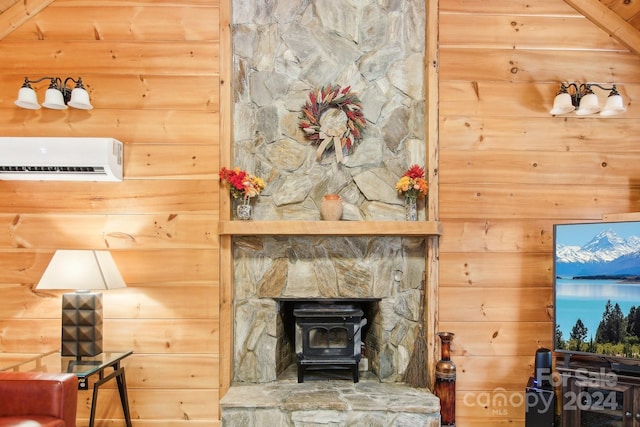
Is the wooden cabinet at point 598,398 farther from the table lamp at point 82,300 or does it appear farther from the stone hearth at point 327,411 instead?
the table lamp at point 82,300

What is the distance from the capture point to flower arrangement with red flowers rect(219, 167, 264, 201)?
2.78 meters

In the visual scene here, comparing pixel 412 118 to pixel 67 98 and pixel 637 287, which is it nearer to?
pixel 637 287

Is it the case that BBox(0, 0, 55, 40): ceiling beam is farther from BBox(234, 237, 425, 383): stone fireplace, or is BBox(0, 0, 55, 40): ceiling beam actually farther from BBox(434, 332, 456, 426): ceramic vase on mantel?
BBox(434, 332, 456, 426): ceramic vase on mantel

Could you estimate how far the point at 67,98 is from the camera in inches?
109

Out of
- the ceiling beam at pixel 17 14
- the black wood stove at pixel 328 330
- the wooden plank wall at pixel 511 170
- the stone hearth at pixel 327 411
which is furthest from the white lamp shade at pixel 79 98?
the wooden plank wall at pixel 511 170

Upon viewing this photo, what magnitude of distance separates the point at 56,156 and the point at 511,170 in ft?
9.70

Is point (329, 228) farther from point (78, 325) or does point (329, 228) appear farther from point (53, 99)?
point (53, 99)

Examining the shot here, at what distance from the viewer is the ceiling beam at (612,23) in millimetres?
2912

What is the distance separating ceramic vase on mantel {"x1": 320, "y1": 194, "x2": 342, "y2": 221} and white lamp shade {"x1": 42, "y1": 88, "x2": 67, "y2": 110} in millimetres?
1772

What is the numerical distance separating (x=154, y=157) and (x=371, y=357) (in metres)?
2.04

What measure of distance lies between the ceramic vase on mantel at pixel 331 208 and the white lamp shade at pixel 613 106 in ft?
5.95

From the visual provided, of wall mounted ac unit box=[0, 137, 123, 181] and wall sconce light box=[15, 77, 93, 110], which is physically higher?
wall sconce light box=[15, 77, 93, 110]

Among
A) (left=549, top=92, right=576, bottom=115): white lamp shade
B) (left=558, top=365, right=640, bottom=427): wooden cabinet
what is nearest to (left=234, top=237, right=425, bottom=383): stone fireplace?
(left=558, top=365, right=640, bottom=427): wooden cabinet

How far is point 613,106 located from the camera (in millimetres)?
2729
